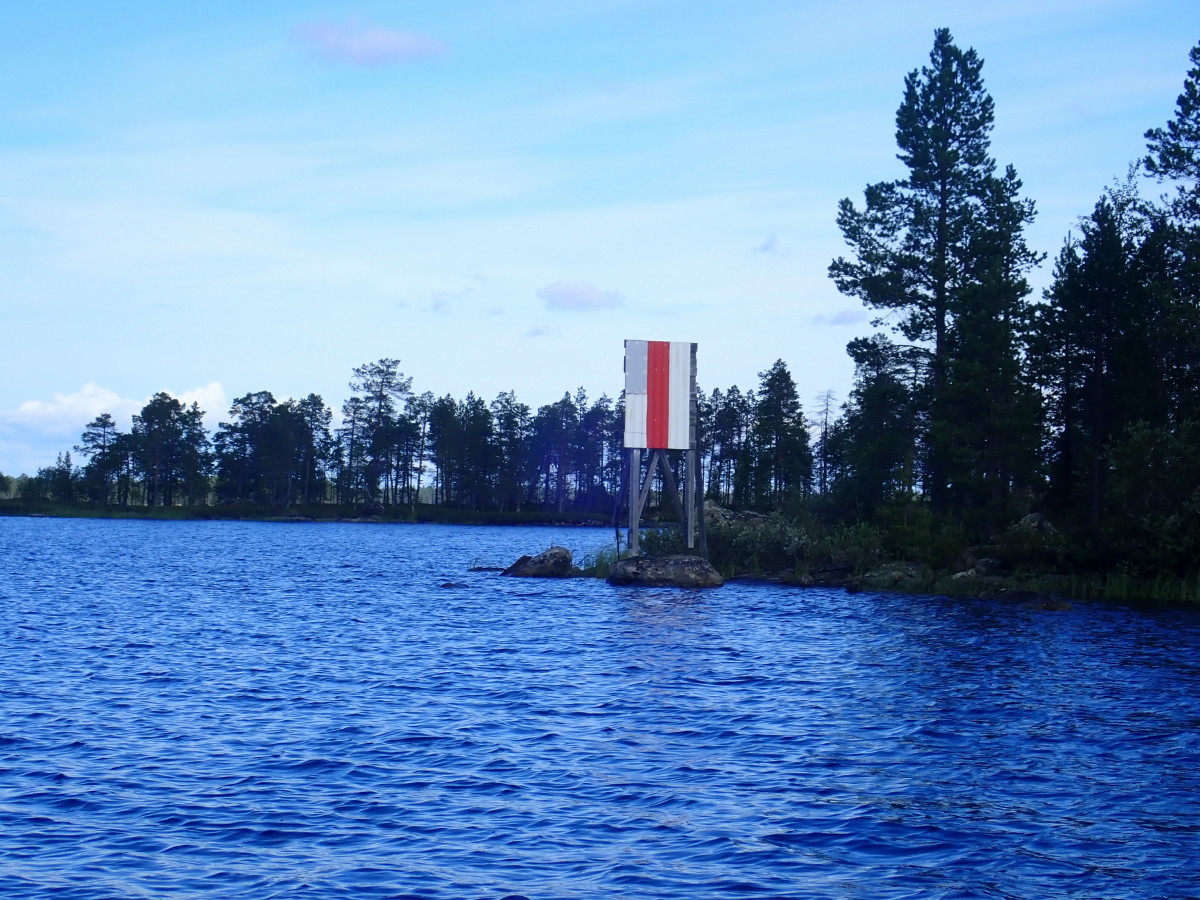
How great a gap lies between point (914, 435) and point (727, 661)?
31.6 m

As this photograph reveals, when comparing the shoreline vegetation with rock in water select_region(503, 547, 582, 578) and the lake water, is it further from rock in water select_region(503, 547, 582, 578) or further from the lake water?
the lake water

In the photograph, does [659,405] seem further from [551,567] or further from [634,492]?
[551,567]

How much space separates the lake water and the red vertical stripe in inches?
512

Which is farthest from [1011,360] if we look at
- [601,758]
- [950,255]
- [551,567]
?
[601,758]

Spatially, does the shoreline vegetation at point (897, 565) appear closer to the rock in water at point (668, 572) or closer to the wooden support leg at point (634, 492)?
the wooden support leg at point (634, 492)

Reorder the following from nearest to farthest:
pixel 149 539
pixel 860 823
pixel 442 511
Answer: pixel 860 823
pixel 149 539
pixel 442 511

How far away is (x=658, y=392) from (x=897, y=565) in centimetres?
1101

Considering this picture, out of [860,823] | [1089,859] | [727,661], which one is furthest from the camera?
[727,661]

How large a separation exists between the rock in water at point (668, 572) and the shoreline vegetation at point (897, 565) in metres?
3.41

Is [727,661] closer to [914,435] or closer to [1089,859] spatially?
[1089,859]

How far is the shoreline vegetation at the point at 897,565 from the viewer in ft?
121

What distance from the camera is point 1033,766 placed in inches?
572

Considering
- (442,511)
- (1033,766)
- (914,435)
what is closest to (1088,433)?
(914,435)

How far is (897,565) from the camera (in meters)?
42.2
